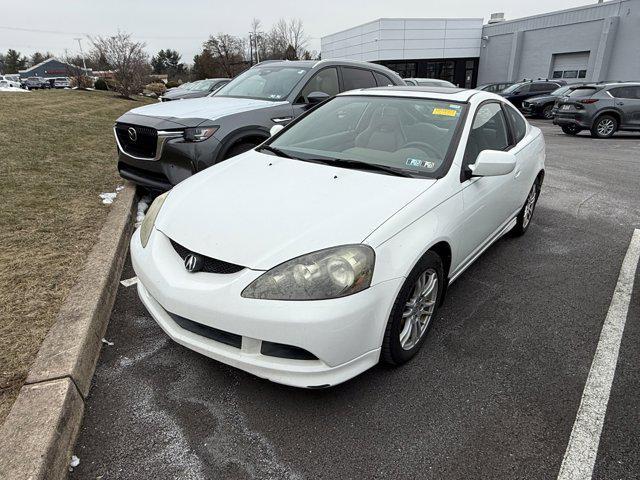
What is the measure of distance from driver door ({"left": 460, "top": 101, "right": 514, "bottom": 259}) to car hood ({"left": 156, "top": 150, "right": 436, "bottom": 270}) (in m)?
0.52

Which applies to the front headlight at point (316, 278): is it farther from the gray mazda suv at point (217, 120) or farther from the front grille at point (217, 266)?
the gray mazda suv at point (217, 120)

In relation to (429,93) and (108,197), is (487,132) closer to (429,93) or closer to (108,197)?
(429,93)

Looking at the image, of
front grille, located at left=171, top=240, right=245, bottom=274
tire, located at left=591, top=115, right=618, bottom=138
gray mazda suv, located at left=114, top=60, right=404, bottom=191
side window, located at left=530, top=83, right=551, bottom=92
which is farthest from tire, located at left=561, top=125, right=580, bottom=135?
front grille, located at left=171, top=240, right=245, bottom=274

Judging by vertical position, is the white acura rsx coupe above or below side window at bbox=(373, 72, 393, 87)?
below

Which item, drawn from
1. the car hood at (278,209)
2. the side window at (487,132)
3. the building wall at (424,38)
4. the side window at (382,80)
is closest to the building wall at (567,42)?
the building wall at (424,38)

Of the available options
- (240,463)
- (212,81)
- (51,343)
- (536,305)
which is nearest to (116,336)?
(51,343)

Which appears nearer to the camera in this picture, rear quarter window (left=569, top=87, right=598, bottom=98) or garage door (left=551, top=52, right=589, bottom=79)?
rear quarter window (left=569, top=87, right=598, bottom=98)

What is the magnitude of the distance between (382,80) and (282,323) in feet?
18.4

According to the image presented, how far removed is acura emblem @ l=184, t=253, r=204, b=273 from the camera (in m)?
2.29

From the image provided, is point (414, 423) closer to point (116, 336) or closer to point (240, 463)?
point (240, 463)

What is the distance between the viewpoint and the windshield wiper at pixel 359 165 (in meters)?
2.90

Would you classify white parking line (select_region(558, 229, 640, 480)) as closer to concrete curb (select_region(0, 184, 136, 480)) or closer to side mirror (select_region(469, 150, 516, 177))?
side mirror (select_region(469, 150, 516, 177))

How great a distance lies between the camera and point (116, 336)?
297 cm

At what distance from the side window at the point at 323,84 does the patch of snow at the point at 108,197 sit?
2.53 metres
